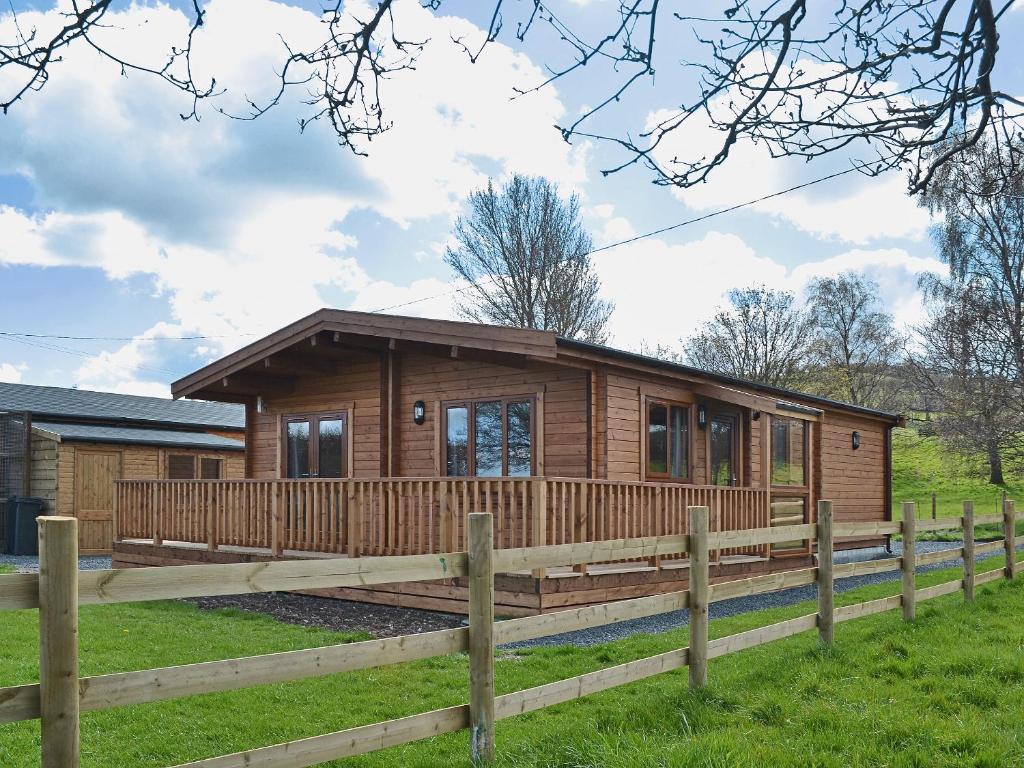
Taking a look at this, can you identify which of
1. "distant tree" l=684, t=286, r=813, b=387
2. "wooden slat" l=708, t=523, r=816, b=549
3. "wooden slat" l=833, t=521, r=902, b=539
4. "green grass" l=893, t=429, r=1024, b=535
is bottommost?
"green grass" l=893, t=429, r=1024, b=535

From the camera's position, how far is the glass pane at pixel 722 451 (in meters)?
14.7

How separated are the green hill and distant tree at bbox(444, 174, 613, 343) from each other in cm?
Result: 1264

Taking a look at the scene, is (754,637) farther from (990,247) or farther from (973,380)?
(990,247)

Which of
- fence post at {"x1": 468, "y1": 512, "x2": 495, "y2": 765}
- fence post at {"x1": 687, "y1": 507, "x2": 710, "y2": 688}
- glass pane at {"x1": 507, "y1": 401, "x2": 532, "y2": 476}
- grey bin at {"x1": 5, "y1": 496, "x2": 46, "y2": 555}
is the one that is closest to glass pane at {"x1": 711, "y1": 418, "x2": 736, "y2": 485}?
glass pane at {"x1": 507, "y1": 401, "x2": 532, "y2": 476}

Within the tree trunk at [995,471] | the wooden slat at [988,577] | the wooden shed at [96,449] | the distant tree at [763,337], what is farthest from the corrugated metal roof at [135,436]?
the tree trunk at [995,471]

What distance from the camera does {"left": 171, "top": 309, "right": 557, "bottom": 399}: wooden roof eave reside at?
1130cm

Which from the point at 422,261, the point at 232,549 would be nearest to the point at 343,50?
the point at 232,549

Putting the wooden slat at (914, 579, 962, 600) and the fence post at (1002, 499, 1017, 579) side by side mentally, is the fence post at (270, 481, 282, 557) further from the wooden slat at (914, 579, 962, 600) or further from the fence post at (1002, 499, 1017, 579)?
the fence post at (1002, 499, 1017, 579)

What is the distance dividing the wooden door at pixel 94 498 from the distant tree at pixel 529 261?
502 inches

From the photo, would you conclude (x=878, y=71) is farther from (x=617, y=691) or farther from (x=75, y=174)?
(x=75, y=174)

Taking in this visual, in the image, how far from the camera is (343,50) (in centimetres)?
391

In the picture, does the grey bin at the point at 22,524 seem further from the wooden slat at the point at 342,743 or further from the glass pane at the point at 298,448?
the wooden slat at the point at 342,743

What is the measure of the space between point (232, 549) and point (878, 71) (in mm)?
11570

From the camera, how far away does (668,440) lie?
1370 cm
